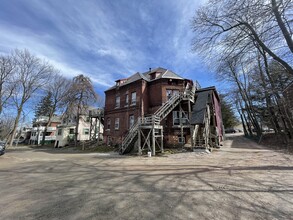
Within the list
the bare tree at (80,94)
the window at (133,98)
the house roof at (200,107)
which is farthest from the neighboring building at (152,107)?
the bare tree at (80,94)

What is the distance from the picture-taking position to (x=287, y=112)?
59.1 ft

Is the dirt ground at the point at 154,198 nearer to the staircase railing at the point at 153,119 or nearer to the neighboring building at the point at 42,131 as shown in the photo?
the staircase railing at the point at 153,119

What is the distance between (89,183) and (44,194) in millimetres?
1535

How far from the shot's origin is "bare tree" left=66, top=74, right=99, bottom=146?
25.2 m

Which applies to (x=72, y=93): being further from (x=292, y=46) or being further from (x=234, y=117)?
(x=234, y=117)

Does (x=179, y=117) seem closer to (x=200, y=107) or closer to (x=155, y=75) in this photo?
(x=200, y=107)

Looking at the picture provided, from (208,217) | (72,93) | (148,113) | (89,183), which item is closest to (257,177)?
(208,217)

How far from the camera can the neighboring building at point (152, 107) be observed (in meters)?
17.8

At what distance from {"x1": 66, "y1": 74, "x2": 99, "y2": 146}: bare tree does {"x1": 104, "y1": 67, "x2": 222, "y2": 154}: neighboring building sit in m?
4.11

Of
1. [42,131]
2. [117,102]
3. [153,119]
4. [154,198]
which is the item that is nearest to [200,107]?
[153,119]

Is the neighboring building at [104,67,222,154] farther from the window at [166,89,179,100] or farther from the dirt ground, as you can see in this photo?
the dirt ground

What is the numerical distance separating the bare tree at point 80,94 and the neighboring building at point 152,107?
4.11m

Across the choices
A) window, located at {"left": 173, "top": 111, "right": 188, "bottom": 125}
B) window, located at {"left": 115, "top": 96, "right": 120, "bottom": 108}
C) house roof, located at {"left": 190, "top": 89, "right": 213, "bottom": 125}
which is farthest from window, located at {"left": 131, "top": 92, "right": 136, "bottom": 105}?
house roof, located at {"left": 190, "top": 89, "right": 213, "bottom": 125}

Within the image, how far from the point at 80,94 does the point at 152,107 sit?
42.5ft
